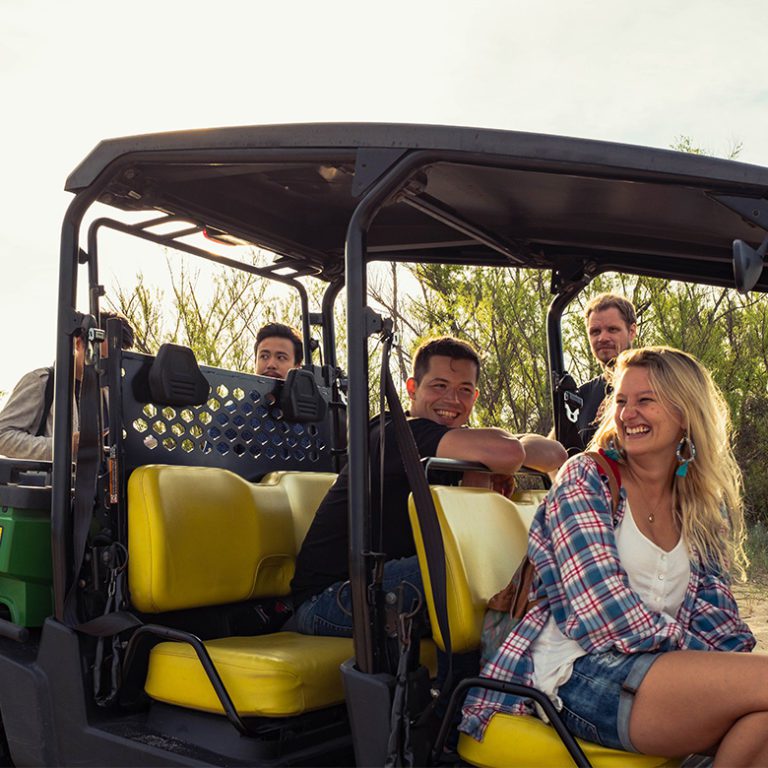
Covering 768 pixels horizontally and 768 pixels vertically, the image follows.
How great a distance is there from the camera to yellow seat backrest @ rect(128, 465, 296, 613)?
285 cm

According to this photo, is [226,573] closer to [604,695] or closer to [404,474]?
[404,474]

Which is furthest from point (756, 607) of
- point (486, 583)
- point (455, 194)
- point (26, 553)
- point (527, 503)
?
point (26, 553)

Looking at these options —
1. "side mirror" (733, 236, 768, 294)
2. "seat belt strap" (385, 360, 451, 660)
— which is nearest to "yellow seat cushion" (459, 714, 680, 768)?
"seat belt strap" (385, 360, 451, 660)

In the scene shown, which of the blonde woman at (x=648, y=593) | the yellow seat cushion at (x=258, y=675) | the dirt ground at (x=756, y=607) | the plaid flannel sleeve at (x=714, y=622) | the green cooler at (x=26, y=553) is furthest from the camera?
the dirt ground at (x=756, y=607)

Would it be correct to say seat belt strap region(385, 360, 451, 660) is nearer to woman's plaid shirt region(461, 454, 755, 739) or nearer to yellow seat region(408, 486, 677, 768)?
yellow seat region(408, 486, 677, 768)

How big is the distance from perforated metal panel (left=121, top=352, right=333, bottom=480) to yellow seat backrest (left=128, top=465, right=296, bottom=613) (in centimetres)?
13

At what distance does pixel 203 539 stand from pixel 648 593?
4.35ft

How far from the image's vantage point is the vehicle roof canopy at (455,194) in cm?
225

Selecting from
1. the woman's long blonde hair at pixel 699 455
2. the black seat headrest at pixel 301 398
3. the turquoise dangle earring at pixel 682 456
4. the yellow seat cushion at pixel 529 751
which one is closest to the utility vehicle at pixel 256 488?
the yellow seat cushion at pixel 529 751

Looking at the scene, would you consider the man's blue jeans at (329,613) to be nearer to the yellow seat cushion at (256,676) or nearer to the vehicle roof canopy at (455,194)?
the yellow seat cushion at (256,676)

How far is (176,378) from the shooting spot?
308cm

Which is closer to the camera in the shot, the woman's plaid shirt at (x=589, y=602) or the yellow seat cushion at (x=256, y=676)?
the woman's plaid shirt at (x=589, y=602)

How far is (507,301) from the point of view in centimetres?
1091

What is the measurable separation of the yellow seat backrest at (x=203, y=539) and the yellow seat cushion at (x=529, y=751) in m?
1.00
